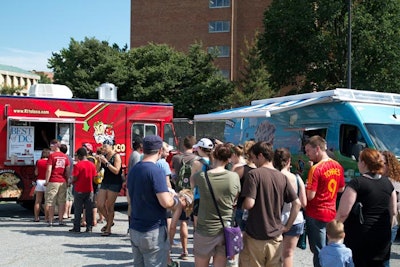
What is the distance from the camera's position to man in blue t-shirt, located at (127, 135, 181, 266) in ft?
15.8

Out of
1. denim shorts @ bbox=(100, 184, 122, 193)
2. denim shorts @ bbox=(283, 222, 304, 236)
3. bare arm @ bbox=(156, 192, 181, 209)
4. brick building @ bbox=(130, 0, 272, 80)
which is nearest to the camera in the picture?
bare arm @ bbox=(156, 192, 181, 209)

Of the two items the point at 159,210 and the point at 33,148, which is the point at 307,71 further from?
the point at 159,210

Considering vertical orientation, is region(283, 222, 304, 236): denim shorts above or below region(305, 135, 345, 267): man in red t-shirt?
below

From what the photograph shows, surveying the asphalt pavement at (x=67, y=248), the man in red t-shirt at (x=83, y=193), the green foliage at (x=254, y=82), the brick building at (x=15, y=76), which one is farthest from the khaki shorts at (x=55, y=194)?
the brick building at (x=15, y=76)

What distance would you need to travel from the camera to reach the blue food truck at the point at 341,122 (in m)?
10.2

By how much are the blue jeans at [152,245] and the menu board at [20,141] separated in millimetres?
8149

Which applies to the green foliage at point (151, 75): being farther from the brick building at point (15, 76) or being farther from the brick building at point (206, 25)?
the brick building at point (15, 76)

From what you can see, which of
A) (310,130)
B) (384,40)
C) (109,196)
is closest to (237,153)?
(109,196)

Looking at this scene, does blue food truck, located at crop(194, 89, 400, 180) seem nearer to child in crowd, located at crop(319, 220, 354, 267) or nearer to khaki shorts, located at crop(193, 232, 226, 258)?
khaki shorts, located at crop(193, 232, 226, 258)

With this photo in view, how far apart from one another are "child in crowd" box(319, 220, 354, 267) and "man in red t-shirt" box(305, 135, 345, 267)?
123 cm

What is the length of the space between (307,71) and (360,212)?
23.7 metres

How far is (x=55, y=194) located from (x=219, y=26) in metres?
44.1

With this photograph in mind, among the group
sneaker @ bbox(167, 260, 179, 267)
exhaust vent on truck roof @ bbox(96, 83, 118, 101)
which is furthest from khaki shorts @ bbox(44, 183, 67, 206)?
sneaker @ bbox(167, 260, 179, 267)

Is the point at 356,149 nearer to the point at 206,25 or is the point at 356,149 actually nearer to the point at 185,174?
the point at 185,174
